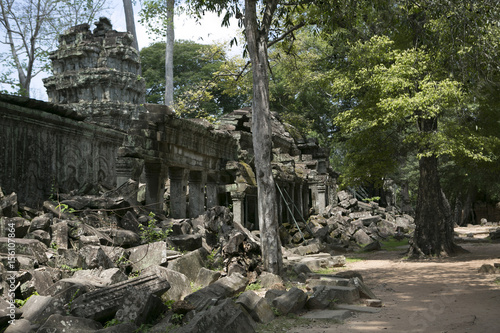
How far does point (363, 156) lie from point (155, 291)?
417 inches

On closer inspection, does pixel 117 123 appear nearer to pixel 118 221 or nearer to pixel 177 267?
pixel 118 221

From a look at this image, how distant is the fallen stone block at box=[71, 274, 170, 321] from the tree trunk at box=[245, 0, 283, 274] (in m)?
3.67

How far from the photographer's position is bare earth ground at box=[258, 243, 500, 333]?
5.59m

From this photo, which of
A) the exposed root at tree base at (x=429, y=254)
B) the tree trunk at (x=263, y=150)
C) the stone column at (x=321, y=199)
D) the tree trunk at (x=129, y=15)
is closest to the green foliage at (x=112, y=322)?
the tree trunk at (x=263, y=150)

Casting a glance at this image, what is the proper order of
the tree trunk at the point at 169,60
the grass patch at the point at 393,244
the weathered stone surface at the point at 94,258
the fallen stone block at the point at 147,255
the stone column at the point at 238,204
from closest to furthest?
the weathered stone surface at the point at 94,258
the fallen stone block at the point at 147,255
the stone column at the point at 238,204
the grass patch at the point at 393,244
the tree trunk at the point at 169,60

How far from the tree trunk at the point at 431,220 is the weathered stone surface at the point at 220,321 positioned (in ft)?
33.6

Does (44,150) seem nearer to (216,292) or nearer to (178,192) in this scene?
(178,192)

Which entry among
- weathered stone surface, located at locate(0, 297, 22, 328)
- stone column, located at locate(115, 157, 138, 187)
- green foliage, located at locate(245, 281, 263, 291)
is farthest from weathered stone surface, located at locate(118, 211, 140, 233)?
weathered stone surface, located at locate(0, 297, 22, 328)

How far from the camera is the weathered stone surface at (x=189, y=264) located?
Answer: 7.70 meters

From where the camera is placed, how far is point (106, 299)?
18.0 ft

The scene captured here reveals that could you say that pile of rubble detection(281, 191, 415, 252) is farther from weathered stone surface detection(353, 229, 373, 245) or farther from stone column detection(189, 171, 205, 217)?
stone column detection(189, 171, 205, 217)

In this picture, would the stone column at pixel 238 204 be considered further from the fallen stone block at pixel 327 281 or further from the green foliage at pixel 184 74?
the green foliage at pixel 184 74

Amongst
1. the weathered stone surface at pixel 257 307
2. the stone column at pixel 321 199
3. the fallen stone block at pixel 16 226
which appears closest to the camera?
the weathered stone surface at pixel 257 307

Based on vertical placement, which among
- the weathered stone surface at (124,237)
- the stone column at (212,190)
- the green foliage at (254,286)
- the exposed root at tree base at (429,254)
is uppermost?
the stone column at (212,190)
